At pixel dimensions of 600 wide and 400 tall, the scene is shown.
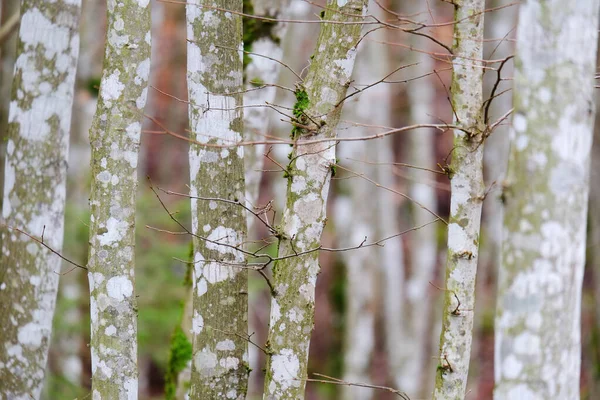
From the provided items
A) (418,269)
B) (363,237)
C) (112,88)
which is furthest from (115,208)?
(418,269)

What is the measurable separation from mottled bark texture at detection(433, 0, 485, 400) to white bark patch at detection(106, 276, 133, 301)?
211 centimetres

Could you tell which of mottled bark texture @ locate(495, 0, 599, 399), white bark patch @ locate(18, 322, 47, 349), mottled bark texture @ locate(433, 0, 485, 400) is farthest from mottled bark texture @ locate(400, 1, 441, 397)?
mottled bark texture @ locate(495, 0, 599, 399)

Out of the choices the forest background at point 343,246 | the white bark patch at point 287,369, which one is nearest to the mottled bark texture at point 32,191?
the forest background at point 343,246

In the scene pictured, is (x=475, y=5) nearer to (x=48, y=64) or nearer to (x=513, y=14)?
(x=48, y=64)

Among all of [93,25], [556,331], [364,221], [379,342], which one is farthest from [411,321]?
[556,331]

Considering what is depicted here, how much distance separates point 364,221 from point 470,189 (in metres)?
7.54

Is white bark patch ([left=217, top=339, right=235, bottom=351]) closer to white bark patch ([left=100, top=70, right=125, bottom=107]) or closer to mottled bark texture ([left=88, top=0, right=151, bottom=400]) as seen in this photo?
mottled bark texture ([left=88, top=0, right=151, bottom=400])

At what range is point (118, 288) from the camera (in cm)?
414

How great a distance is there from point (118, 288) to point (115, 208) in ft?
1.67

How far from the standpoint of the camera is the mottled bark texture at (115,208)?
414 cm

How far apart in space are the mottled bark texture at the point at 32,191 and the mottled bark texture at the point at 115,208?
1069 mm

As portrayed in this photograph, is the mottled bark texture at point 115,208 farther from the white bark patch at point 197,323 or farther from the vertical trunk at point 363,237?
the vertical trunk at point 363,237

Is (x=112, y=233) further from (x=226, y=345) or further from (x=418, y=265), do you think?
(x=418, y=265)

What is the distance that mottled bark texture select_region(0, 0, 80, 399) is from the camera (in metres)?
5.02
